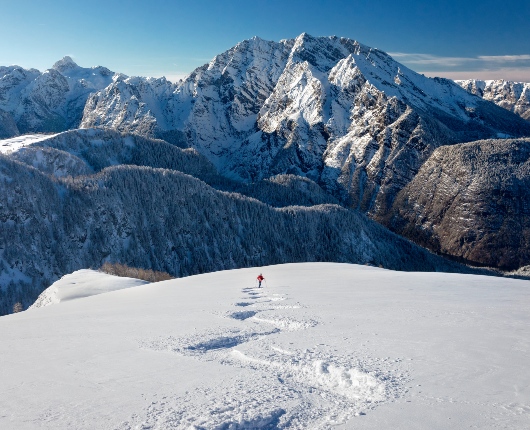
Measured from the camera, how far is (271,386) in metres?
8.92

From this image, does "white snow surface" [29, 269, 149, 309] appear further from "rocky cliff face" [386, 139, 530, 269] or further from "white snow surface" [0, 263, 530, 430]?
"rocky cliff face" [386, 139, 530, 269]

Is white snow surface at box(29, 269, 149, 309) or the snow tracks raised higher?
the snow tracks

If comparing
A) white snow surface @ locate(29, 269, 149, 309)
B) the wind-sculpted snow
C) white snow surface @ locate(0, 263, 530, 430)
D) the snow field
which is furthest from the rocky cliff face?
the snow field

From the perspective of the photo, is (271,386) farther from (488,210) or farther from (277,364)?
(488,210)

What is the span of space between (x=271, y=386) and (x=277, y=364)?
4.47ft

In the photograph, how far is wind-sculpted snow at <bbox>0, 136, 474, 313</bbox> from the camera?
90.7m

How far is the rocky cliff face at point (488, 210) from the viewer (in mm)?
172750

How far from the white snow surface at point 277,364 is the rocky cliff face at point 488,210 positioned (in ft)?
574

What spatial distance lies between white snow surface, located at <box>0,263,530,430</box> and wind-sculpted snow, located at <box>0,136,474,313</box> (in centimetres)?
7413

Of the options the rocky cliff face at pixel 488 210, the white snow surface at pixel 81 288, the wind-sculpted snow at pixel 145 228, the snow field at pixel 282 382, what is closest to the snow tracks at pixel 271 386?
the snow field at pixel 282 382

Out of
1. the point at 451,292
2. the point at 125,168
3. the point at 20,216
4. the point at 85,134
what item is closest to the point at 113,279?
the point at 451,292

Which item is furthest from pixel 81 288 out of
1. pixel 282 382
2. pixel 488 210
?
pixel 488 210

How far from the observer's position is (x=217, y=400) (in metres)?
8.27

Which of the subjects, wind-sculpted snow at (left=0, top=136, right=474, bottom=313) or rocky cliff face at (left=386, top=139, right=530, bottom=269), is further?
rocky cliff face at (left=386, top=139, right=530, bottom=269)
